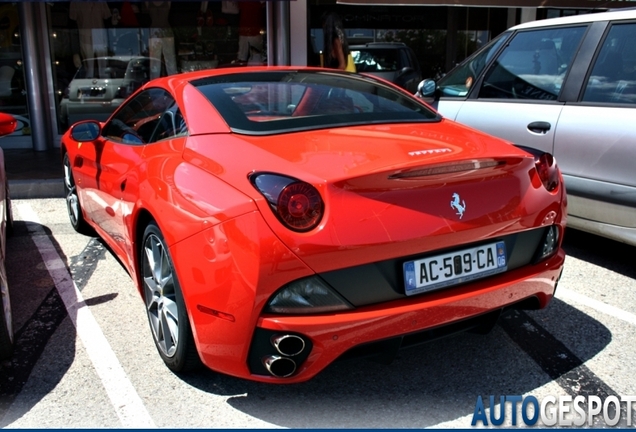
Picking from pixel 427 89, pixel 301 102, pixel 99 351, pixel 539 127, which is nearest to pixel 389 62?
pixel 427 89

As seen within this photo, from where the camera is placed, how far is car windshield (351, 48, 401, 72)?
1016 centimetres

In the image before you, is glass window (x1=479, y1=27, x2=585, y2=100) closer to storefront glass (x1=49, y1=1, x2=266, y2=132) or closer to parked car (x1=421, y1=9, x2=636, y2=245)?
parked car (x1=421, y1=9, x2=636, y2=245)

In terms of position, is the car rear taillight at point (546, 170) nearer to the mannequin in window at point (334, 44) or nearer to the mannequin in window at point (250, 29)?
the mannequin in window at point (334, 44)

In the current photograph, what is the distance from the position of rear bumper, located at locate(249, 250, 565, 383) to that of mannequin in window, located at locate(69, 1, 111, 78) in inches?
334

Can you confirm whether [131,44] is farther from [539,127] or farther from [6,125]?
[539,127]

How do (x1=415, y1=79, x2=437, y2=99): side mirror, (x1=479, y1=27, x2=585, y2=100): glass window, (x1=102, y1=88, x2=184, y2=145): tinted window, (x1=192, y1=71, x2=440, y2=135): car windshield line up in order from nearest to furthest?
(x1=192, y1=71, x2=440, y2=135): car windshield, (x1=102, y1=88, x2=184, y2=145): tinted window, (x1=479, y1=27, x2=585, y2=100): glass window, (x1=415, y1=79, x2=437, y2=99): side mirror

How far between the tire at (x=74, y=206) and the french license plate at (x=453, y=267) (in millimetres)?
3338

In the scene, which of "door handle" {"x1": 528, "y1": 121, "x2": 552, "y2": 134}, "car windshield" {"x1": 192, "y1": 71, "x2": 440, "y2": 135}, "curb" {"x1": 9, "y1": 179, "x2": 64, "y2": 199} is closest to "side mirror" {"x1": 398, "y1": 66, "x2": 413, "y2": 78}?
"curb" {"x1": 9, "y1": 179, "x2": 64, "y2": 199}

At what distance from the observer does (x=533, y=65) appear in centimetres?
450

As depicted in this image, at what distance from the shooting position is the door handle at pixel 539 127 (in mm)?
4145

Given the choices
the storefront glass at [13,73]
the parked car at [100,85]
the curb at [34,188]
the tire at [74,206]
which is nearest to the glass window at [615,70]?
the tire at [74,206]

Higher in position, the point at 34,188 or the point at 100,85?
the point at 100,85

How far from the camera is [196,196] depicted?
8.08 feet

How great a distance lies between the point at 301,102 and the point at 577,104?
2004 mm
